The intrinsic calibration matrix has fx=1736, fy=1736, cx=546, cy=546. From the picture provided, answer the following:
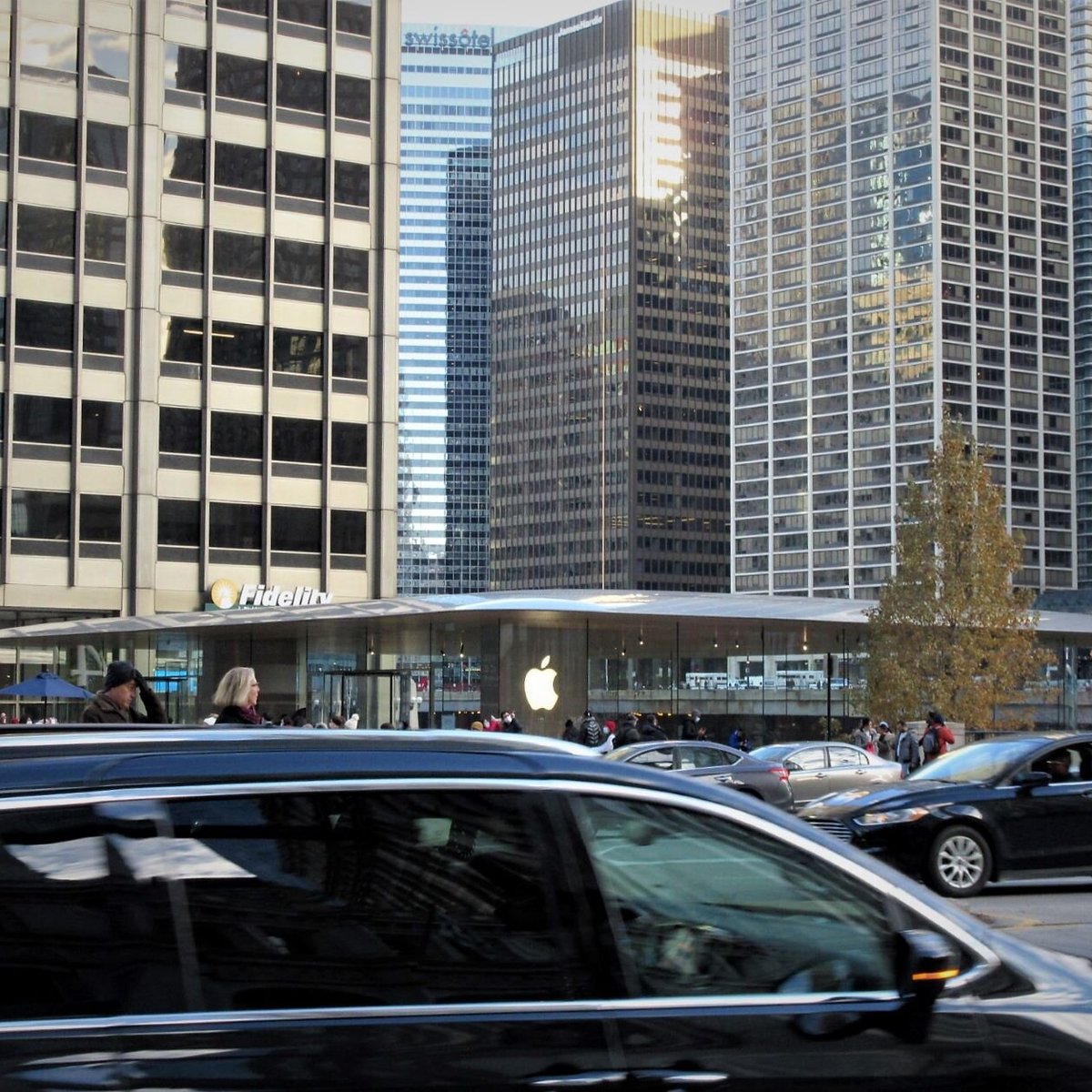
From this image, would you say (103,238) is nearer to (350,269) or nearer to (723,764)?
(350,269)

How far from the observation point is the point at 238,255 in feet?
177

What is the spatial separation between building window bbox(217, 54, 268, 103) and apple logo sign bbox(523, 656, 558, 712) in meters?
23.8

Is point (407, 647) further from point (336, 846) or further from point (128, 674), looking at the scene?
point (336, 846)

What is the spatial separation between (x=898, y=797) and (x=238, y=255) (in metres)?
42.9

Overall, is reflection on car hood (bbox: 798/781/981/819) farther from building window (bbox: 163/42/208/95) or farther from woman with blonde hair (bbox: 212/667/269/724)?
building window (bbox: 163/42/208/95)

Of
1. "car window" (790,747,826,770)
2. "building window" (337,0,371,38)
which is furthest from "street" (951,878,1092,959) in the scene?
"building window" (337,0,371,38)

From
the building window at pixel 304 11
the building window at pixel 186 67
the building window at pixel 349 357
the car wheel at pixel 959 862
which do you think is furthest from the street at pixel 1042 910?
the building window at pixel 304 11

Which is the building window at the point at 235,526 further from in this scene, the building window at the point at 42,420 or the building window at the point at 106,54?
the building window at the point at 106,54

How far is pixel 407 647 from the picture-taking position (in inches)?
1781

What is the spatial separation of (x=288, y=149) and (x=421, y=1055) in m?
54.2

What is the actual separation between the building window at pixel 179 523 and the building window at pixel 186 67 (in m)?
13.0

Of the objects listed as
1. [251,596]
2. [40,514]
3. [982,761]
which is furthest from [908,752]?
[40,514]

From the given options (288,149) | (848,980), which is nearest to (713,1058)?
(848,980)

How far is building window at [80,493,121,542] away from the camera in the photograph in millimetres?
51250
